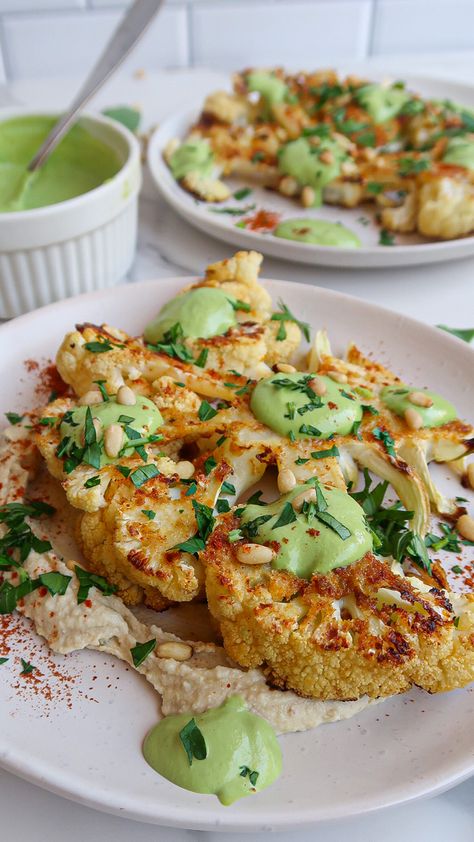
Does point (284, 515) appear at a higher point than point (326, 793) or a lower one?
higher

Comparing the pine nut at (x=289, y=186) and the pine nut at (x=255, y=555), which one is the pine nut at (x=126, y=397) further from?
the pine nut at (x=289, y=186)

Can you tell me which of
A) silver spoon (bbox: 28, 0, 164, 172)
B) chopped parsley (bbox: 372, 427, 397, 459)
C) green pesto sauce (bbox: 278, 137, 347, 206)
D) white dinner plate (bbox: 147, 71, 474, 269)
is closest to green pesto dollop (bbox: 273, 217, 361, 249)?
white dinner plate (bbox: 147, 71, 474, 269)

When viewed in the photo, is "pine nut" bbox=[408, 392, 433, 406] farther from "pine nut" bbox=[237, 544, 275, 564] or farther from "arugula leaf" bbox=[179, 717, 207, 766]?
"arugula leaf" bbox=[179, 717, 207, 766]

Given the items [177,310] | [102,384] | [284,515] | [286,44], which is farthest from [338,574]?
[286,44]

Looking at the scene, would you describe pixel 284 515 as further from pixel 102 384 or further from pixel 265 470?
pixel 102 384

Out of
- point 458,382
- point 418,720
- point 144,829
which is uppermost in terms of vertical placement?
point 458,382

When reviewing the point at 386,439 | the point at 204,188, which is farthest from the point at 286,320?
the point at 204,188
